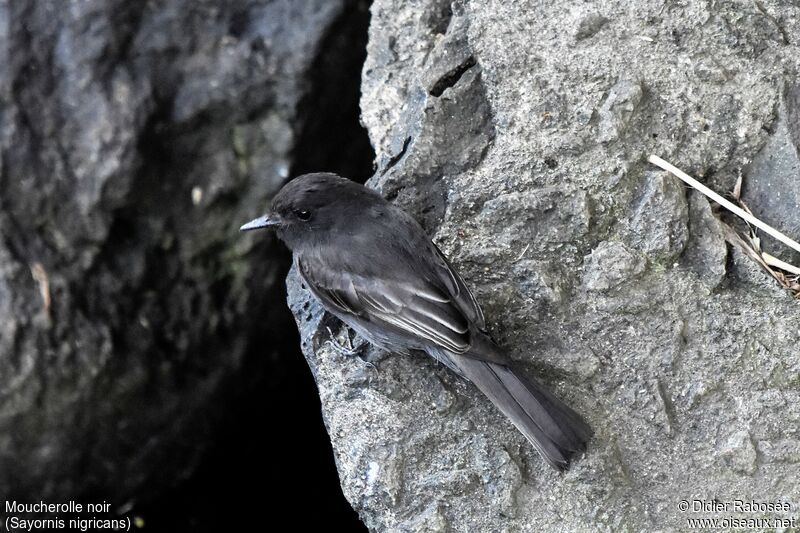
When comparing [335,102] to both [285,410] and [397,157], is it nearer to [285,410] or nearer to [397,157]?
[397,157]

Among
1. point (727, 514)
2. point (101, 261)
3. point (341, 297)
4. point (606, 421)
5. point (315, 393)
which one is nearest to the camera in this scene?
point (727, 514)

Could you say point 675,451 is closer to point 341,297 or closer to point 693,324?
point 693,324

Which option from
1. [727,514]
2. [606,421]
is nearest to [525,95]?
[606,421]

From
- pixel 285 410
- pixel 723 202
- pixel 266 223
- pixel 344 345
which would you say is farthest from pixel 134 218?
pixel 723 202

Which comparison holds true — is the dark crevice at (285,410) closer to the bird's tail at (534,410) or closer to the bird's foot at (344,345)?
the bird's foot at (344,345)

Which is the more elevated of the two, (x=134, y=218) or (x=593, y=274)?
(x=134, y=218)

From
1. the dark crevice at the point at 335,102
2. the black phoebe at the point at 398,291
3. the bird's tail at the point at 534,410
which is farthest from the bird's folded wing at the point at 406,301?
the dark crevice at the point at 335,102
